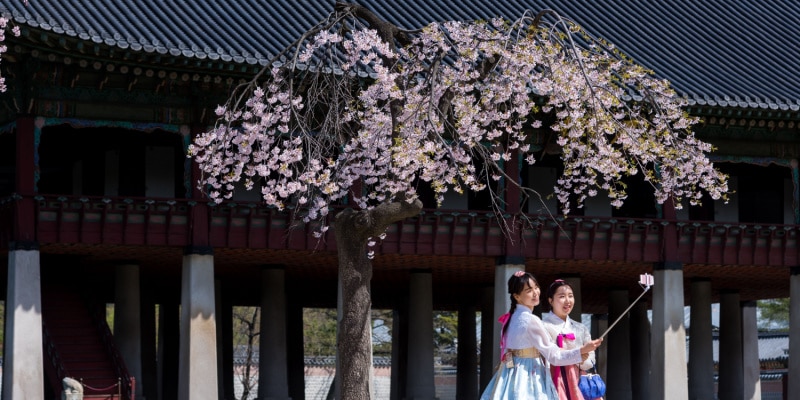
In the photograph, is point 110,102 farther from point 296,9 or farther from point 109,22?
point 296,9

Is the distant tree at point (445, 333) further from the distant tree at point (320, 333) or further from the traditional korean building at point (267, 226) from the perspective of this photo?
the traditional korean building at point (267, 226)

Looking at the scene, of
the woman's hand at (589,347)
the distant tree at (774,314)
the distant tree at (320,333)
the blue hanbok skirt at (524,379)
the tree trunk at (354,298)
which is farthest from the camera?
the distant tree at (774,314)

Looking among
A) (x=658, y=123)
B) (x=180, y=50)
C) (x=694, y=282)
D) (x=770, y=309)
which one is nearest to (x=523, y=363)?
(x=658, y=123)

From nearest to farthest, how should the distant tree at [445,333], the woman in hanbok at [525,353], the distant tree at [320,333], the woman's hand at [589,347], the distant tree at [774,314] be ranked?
the woman's hand at [589,347]
the woman in hanbok at [525,353]
the distant tree at [320,333]
the distant tree at [445,333]
the distant tree at [774,314]

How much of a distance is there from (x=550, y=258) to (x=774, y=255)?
16.0ft

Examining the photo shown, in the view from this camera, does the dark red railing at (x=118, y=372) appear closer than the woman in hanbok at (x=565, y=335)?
No

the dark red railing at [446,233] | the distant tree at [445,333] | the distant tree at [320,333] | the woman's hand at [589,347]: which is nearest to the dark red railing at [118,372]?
the dark red railing at [446,233]

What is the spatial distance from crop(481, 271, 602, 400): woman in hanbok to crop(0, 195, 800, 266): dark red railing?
936 cm

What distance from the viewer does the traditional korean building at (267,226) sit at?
21688mm

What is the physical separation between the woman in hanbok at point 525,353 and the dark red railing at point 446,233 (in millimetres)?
9362

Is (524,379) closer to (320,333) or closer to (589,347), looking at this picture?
(589,347)

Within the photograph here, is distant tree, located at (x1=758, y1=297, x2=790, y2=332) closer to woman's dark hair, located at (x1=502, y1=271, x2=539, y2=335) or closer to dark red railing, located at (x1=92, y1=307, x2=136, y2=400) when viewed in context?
dark red railing, located at (x1=92, y1=307, x2=136, y2=400)

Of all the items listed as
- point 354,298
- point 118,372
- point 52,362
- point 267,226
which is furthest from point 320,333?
point 354,298

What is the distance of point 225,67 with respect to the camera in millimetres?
21812
